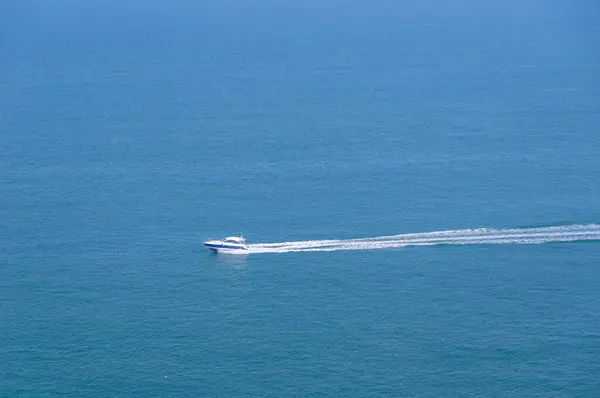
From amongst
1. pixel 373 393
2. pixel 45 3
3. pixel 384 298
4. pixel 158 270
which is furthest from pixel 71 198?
pixel 45 3

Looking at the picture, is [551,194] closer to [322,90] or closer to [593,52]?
[322,90]

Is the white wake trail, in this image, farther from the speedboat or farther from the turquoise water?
the speedboat

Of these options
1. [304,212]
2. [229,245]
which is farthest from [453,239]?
[229,245]

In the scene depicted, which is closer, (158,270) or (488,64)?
(158,270)

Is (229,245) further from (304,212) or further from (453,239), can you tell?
(453,239)

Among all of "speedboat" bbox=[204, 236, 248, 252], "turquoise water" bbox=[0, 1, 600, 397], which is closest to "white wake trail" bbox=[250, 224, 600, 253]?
"turquoise water" bbox=[0, 1, 600, 397]

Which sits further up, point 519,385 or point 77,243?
point 77,243
